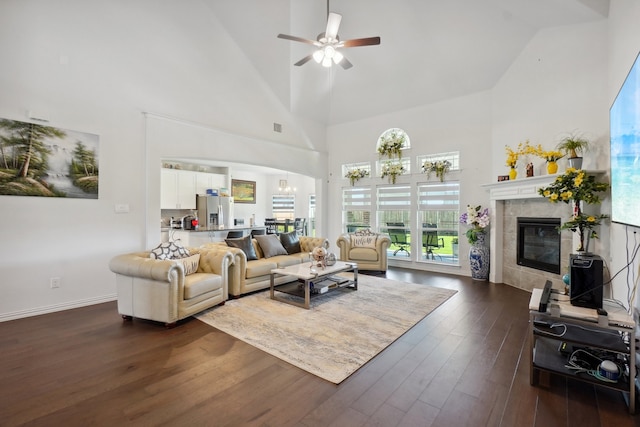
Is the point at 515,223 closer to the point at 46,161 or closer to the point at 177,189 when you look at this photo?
the point at 46,161

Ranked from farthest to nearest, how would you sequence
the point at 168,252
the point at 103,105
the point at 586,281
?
the point at 103,105 → the point at 168,252 → the point at 586,281

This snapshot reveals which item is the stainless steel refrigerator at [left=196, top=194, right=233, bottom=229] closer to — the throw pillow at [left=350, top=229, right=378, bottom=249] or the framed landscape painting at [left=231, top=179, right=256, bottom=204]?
the framed landscape painting at [left=231, top=179, right=256, bottom=204]

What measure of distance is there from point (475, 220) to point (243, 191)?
23.7ft

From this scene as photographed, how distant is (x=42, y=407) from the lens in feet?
6.52

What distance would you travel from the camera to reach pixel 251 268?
176 inches

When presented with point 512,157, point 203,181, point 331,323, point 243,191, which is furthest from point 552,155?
point 243,191

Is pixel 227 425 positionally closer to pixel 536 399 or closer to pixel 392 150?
pixel 536 399

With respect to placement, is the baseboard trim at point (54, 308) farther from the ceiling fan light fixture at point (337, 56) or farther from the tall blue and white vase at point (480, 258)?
the tall blue and white vase at point (480, 258)

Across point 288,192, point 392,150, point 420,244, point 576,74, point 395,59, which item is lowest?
point 420,244

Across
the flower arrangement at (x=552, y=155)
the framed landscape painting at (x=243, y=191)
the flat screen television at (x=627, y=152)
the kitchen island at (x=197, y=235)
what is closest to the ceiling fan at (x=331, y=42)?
the flat screen television at (x=627, y=152)

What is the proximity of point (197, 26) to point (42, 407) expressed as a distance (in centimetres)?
558

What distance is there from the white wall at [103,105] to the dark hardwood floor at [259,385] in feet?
3.11

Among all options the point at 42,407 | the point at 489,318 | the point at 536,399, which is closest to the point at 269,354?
the point at 42,407

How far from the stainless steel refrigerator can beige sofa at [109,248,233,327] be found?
411 cm
